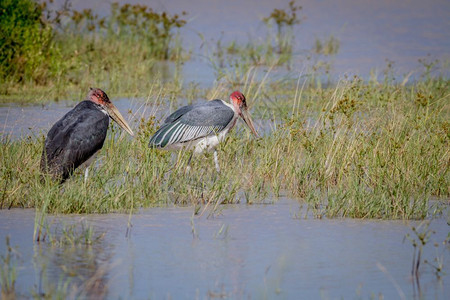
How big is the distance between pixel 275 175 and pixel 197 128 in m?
1.18

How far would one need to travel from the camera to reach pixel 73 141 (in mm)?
7238

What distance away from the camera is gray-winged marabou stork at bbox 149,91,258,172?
8117 millimetres

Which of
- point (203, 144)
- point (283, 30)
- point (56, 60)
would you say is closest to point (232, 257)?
point (203, 144)

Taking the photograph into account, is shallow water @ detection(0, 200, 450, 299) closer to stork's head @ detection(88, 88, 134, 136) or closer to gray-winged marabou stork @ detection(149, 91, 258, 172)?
gray-winged marabou stork @ detection(149, 91, 258, 172)

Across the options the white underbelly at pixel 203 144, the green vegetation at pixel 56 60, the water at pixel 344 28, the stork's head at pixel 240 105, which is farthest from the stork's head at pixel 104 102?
the water at pixel 344 28

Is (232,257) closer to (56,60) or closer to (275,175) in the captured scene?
(275,175)

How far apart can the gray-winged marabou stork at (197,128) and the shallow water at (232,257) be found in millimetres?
1500

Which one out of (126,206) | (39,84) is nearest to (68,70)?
(39,84)

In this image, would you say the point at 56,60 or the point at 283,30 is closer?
the point at 56,60

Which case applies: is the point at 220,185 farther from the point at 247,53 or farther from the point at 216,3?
the point at 216,3

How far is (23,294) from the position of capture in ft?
15.0

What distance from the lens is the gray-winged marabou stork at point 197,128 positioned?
8.12 m

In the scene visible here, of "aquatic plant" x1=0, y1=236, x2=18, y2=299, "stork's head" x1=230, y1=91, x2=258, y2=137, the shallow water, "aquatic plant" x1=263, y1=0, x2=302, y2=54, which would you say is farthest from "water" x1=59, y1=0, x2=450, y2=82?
"aquatic plant" x1=0, y1=236, x2=18, y2=299

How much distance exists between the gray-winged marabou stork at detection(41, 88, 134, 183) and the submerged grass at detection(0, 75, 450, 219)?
13 cm
